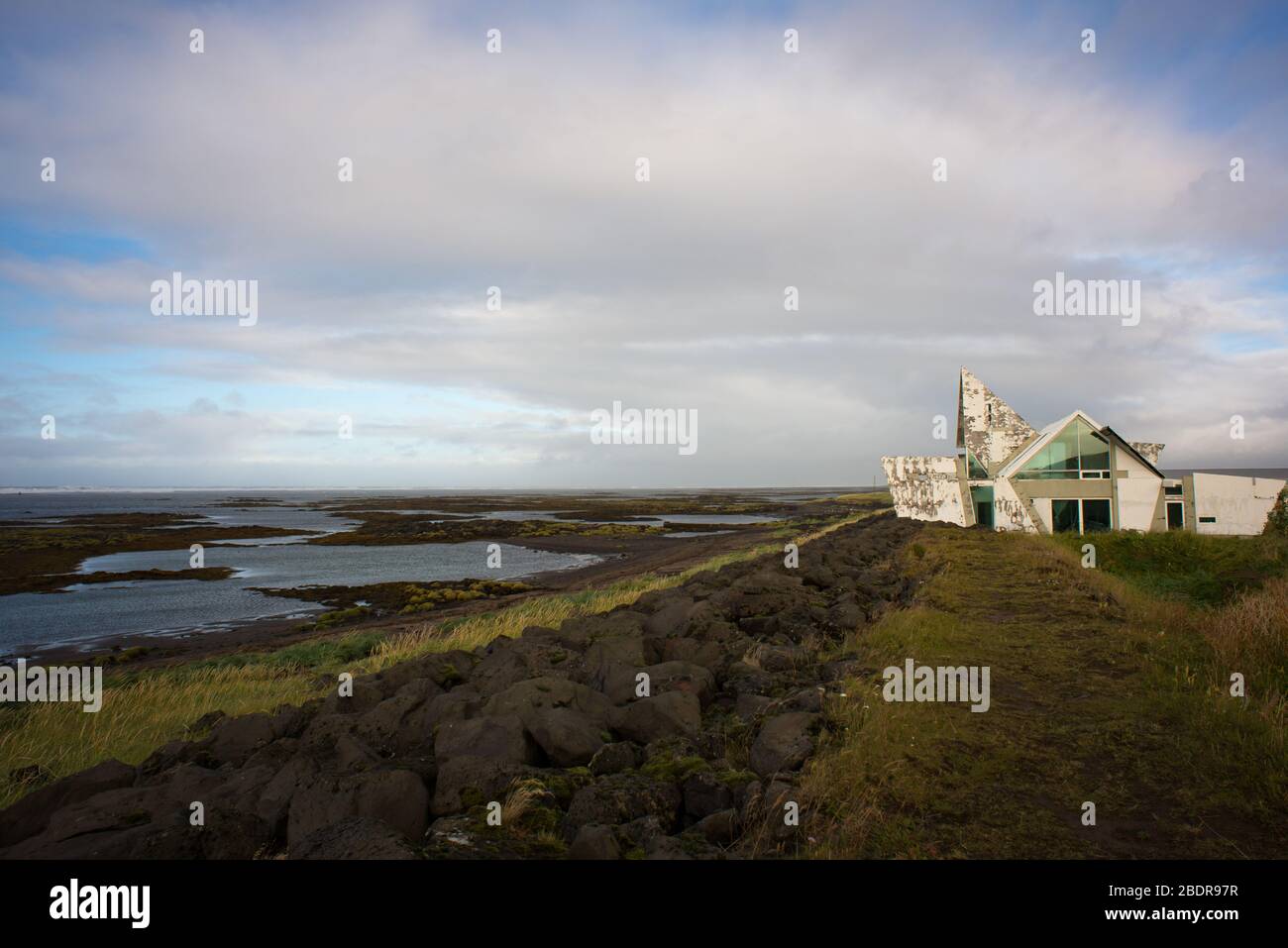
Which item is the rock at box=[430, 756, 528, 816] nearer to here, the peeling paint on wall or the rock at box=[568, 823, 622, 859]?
the rock at box=[568, 823, 622, 859]

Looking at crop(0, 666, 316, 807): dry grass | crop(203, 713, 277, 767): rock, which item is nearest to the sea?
crop(0, 666, 316, 807): dry grass

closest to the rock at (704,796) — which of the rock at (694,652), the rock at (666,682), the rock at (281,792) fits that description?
the rock at (666,682)

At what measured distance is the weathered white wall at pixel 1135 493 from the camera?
26531 millimetres

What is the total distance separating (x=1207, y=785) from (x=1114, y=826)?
119 centimetres

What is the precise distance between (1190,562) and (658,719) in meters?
18.7

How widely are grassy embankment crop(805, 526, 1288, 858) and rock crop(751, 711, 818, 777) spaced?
185mm

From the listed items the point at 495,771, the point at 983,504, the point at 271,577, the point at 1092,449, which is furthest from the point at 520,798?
the point at 271,577

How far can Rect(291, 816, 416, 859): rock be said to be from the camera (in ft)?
12.0

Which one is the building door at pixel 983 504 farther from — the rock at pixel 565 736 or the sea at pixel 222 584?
the rock at pixel 565 736

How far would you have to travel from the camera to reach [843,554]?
2080 centimetres

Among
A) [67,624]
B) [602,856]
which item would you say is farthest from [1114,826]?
[67,624]

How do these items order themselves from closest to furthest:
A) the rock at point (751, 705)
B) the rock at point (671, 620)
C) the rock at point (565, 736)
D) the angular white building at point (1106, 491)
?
the rock at point (565, 736) → the rock at point (751, 705) → the rock at point (671, 620) → the angular white building at point (1106, 491)

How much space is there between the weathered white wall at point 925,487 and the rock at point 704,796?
31.6 meters

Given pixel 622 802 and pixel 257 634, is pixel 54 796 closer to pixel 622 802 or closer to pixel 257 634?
pixel 622 802
